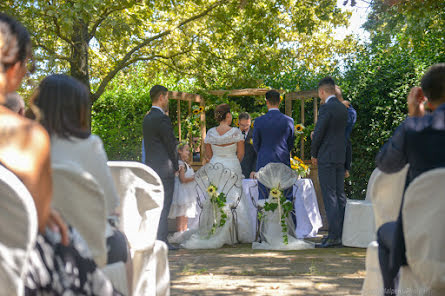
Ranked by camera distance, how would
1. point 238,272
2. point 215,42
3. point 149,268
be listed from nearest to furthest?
Result: point 149,268, point 238,272, point 215,42

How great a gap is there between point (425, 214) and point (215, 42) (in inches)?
388

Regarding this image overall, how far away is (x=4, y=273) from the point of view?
1.78 metres

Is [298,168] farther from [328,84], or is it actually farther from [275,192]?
[328,84]

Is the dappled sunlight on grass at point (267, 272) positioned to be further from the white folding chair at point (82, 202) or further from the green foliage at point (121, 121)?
the green foliage at point (121, 121)

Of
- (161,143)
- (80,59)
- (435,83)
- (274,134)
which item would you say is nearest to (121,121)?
(80,59)

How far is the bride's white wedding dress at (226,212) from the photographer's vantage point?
7281 mm

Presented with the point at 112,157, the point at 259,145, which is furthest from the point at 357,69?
the point at 112,157

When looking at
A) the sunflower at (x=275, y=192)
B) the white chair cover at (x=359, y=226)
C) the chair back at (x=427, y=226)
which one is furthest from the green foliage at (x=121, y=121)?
the chair back at (x=427, y=226)

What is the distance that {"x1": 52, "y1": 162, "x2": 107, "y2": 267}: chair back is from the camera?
2.25m

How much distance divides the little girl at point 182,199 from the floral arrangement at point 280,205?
1308 mm

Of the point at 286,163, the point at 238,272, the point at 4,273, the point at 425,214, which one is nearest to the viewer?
the point at 4,273

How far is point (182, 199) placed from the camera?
7.88 meters

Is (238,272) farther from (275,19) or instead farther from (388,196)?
(275,19)

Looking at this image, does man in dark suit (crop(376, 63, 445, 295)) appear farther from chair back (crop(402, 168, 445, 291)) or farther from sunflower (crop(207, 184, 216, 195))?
sunflower (crop(207, 184, 216, 195))
